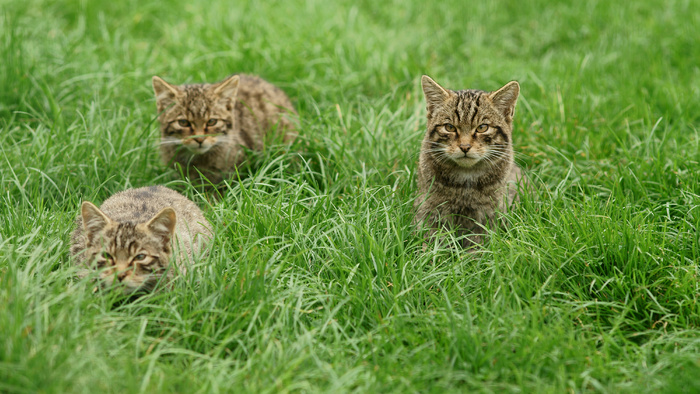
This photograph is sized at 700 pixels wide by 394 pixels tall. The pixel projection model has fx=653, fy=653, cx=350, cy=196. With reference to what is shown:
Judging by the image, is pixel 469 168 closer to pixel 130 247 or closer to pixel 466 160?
pixel 466 160

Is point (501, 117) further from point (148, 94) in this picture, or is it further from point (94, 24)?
point (94, 24)

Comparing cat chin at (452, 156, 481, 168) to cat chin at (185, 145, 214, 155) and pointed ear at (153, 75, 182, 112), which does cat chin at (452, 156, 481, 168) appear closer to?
cat chin at (185, 145, 214, 155)

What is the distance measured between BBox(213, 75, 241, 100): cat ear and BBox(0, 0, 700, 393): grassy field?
2.49 ft

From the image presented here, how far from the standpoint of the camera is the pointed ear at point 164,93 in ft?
19.7

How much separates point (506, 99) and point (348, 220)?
1.56 m

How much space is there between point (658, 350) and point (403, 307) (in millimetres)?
1488

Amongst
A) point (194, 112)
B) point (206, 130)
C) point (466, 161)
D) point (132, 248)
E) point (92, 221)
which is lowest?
point (132, 248)

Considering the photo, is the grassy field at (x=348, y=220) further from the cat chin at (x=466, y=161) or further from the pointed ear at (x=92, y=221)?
the cat chin at (x=466, y=161)

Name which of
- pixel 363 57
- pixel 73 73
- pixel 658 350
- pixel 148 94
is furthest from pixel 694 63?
pixel 73 73

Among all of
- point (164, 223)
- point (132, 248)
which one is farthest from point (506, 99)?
point (132, 248)

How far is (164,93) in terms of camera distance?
6.11 m

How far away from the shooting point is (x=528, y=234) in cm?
454

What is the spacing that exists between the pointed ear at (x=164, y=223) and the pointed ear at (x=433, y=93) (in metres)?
2.25

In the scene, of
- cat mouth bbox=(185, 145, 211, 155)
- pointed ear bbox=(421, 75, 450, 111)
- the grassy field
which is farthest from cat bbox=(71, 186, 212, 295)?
pointed ear bbox=(421, 75, 450, 111)
